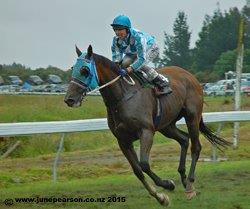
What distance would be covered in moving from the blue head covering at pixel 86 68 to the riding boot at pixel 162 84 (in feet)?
3.50

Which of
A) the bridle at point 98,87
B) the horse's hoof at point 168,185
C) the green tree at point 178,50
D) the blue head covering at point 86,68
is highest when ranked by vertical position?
the blue head covering at point 86,68

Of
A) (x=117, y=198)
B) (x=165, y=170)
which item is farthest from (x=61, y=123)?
(x=117, y=198)

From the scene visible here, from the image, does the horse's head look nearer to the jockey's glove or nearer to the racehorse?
the racehorse

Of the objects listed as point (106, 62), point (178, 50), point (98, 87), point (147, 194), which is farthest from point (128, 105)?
point (178, 50)

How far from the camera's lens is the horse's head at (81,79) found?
24.1 ft

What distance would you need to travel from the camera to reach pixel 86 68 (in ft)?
24.6

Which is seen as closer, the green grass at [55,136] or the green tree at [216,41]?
the green grass at [55,136]

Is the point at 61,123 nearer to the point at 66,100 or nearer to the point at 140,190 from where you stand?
the point at 140,190

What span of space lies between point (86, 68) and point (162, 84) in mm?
1362

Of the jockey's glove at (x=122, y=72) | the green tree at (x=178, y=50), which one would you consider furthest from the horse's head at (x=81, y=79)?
the green tree at (x=178, y=50)

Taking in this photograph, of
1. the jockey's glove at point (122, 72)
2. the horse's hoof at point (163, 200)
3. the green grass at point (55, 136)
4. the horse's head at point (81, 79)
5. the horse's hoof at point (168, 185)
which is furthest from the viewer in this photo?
the green grass at point (55, 136)

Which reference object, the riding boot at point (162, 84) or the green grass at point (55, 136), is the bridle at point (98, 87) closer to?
the riding boot at point (162, 84)

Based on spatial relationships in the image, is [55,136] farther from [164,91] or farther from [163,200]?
[163,200]

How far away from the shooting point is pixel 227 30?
97.1 metres
